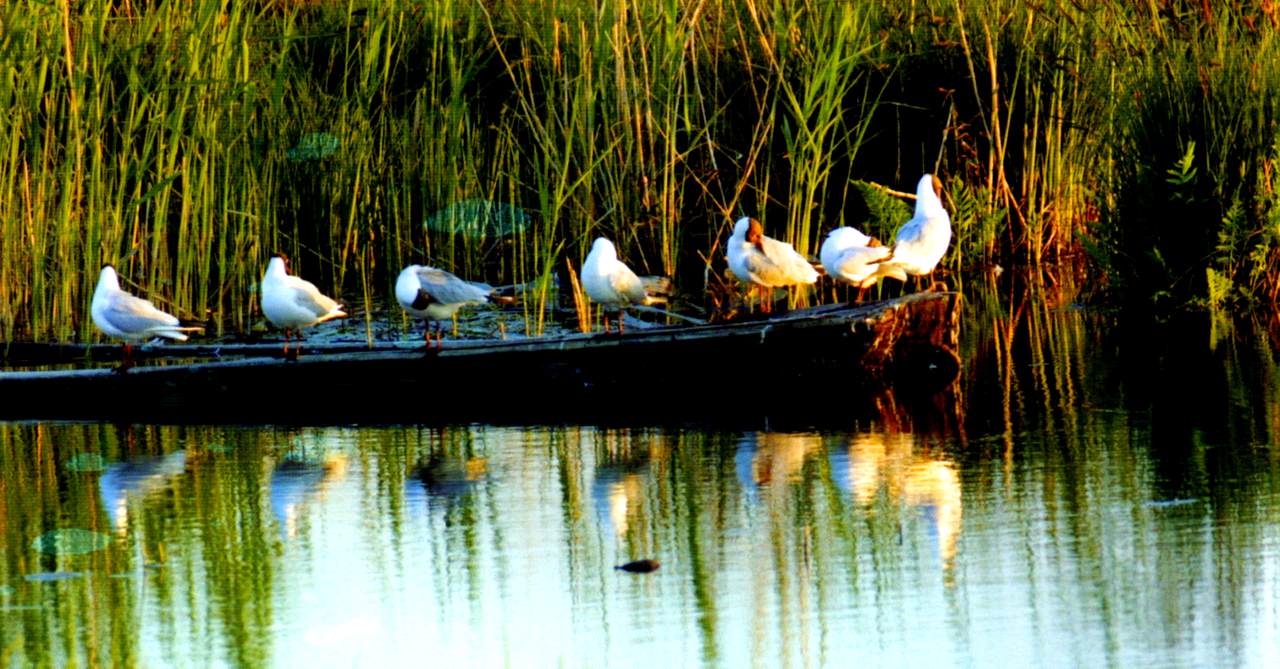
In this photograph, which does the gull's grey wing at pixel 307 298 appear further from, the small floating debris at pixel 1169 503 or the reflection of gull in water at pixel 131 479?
the small floating debris at pixel 1169 503

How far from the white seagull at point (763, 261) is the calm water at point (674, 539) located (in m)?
1.09

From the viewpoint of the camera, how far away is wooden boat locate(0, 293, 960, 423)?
312 inches

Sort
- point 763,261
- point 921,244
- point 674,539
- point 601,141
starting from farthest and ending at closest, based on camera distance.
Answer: point 601,141 → point 921,244 → point 763,261 → point 674,539

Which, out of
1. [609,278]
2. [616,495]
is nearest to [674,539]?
[616,495]

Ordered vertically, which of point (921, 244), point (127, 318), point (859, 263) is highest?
point (921, 244)

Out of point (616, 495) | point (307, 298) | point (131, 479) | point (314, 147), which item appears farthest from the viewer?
point (314, 147)

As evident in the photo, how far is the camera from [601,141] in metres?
10.1

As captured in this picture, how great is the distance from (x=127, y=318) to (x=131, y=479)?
1542mm

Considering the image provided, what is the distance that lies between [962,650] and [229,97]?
5572 mm

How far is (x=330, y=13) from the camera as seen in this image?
42.5ft

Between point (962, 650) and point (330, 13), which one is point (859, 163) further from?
point (962, 650)

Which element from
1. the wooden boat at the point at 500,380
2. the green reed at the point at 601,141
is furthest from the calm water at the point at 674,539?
the green reed at the point at 601,141

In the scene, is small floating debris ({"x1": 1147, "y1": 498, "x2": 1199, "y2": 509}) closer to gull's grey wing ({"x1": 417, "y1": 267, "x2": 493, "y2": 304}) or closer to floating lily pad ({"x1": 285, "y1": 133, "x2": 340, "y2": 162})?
gull's grey wing ({"x1": 417, "y1": 267, "x2": 493, "y2": 304})

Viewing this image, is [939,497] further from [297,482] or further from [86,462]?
[86,462]
